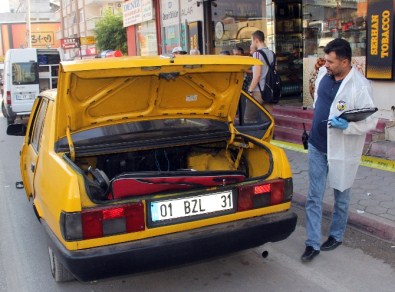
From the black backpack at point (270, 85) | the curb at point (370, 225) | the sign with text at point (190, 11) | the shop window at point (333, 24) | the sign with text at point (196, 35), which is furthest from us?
the sign with text at point (196, 35)

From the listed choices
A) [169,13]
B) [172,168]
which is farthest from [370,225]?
[169,13]

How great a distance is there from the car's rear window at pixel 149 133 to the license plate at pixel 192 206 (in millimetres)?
782

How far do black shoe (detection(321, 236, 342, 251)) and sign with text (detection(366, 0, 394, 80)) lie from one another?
155 inches

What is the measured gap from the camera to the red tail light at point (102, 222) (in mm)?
2861

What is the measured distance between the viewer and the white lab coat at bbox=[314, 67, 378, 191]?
3.59 m

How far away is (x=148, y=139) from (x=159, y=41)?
47.1 feet

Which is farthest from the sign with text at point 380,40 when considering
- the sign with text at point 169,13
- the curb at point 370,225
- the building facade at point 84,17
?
the building facade at point 84,17

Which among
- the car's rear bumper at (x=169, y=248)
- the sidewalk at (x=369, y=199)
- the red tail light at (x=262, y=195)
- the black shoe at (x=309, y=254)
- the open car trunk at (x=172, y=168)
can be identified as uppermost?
the open car trunk at (x=172, y=168)

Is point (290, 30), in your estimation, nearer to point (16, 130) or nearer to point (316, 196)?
point (16, 130)

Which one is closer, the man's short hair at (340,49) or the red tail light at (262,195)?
the red tail light at (262,195)

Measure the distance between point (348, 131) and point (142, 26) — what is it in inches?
664

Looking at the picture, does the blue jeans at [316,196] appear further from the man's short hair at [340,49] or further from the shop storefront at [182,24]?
the shop storefront at [182,24]

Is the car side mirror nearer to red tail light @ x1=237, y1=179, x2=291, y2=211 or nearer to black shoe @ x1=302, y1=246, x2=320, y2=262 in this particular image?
red tail light @ x1=237, y1=179, x2=291, y2=211

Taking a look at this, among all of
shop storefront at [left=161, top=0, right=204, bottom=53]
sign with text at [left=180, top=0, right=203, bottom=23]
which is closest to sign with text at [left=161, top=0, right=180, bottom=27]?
shop storefront at [left=161, top=0, right=204, bottom=53]
